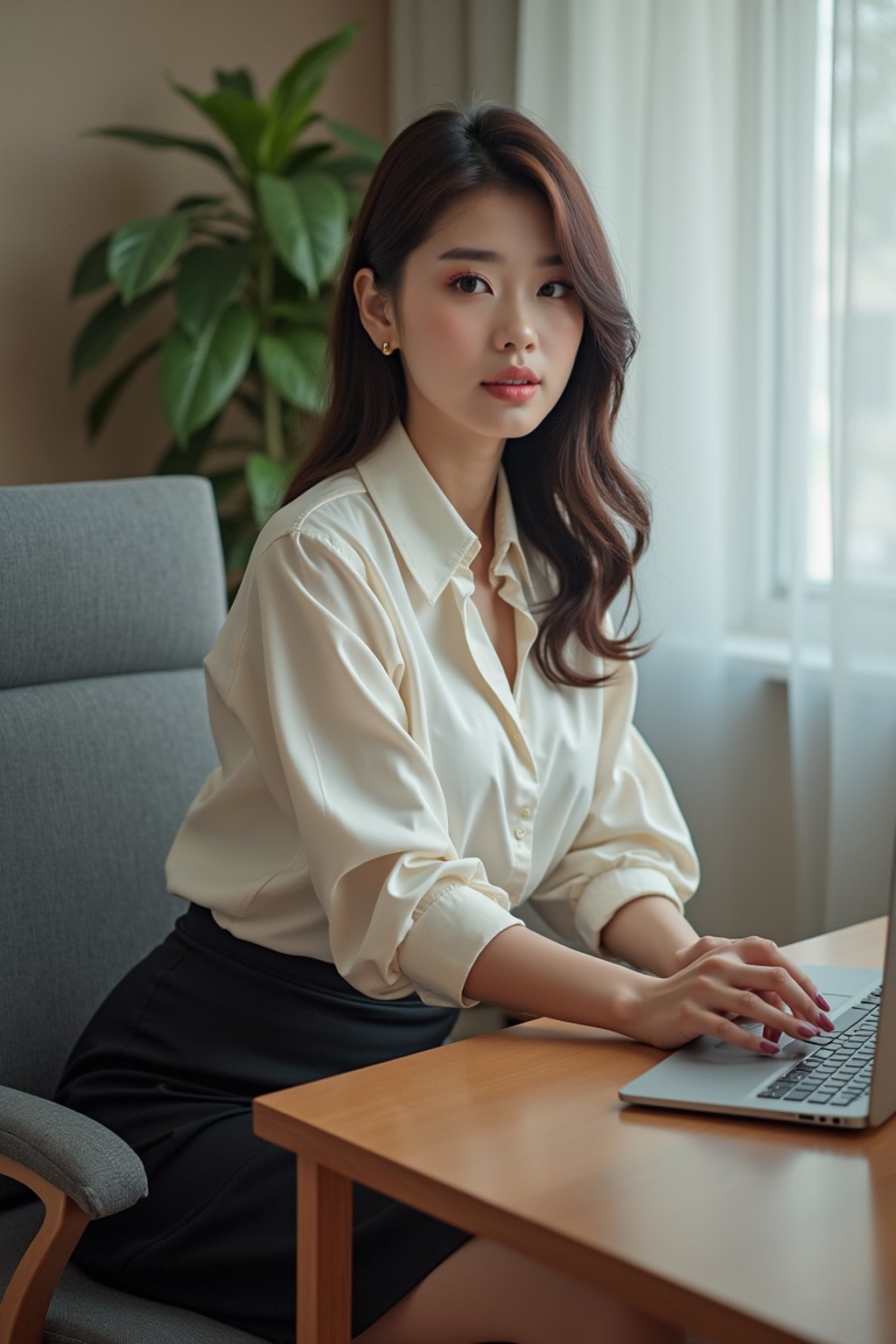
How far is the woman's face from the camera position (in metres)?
1.30

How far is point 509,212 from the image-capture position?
131cm

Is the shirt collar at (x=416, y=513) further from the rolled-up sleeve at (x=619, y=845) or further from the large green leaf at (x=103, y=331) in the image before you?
the large green leaf at (x=103, y=331)

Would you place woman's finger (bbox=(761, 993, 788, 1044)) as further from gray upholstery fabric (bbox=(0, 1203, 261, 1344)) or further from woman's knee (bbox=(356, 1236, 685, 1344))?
gray upholstery fabric (bbox=(0, 1203, 261, 1344))

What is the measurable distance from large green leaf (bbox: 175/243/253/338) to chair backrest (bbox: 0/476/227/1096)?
2.87 ft

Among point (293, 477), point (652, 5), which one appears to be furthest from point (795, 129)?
point (293, 477)

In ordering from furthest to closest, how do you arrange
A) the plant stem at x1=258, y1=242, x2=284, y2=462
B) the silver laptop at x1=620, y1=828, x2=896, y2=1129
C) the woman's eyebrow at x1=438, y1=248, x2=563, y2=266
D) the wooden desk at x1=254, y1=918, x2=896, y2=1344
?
the plant stem at x1=258, y1=242, x2=284, y2=462 → the woman's eyebrow at x1=438, y1=248, x2=563, y2=266 → the silver laptop at x1=620, y1=828, x2=896, y2=1129 → the wooden desk at x1=254, y1=918, x2=896, y2=1344

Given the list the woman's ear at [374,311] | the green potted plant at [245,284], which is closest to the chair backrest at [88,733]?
the woman's ear at [374,311]

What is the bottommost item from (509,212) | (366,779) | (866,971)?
(866,971)

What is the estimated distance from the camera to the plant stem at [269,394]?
2615mm

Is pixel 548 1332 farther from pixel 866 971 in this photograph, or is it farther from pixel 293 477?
pixel 293 477

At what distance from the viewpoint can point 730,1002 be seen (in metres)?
0.99

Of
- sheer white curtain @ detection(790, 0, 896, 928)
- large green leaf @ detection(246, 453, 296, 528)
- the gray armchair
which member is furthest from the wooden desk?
large green leaf @ detection(246, 453, 296, 528)

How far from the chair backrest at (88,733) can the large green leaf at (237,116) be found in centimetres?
114

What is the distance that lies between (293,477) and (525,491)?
26 centimetres
